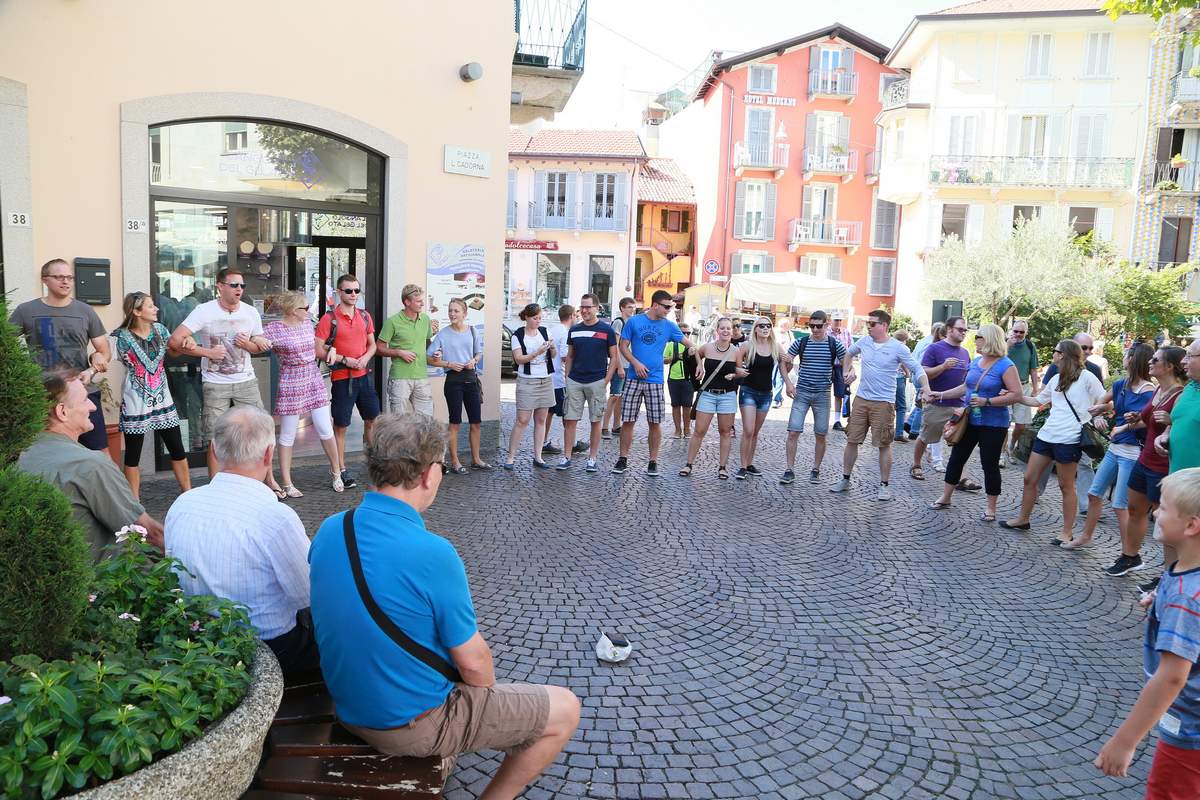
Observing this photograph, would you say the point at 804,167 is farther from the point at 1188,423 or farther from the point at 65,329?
the point at 65,329

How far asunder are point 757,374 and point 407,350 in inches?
148

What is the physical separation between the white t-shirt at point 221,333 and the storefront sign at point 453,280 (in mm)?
2606

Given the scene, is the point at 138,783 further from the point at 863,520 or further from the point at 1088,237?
→ the point at 1088,237

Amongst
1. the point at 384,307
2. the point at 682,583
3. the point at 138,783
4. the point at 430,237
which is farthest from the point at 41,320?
the point at 138,783

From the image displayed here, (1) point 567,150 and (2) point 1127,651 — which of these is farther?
(1) point 567,150

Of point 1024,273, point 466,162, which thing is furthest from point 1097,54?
point 466,162

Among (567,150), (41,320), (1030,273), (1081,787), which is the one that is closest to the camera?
(1081,787)

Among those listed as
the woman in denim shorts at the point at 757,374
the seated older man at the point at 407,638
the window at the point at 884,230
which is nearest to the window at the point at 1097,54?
the window at the point at 884,230

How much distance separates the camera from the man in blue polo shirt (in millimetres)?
9719

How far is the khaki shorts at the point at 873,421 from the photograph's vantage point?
29.4ft

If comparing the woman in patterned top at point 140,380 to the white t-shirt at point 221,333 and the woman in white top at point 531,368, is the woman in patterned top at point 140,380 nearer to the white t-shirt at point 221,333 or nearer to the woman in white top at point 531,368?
the white t-shirt at point 221,333

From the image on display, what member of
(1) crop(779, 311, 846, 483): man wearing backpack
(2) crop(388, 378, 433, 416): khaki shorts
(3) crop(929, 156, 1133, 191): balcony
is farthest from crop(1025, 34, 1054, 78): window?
(2) crop(388, 378, 433, 416): khaki shorts

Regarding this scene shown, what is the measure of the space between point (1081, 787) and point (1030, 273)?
91.0 feet

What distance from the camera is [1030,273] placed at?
28109mm
